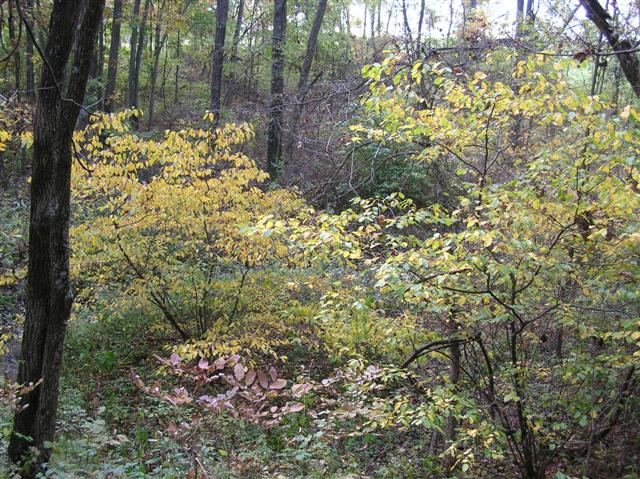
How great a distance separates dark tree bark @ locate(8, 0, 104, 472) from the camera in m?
3.76

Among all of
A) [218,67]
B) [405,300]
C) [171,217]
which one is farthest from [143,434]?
[218,67]

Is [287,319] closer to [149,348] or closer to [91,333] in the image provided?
[149,348]

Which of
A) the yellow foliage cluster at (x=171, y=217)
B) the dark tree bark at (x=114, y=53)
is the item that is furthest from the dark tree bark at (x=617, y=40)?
the dark tree bark at (x=114, y=53)

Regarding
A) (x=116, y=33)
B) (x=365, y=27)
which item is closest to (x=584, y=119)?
(x=116, y=33)

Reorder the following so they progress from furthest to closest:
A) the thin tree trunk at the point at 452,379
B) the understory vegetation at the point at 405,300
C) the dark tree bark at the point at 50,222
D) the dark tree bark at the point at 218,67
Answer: the dark tree bark at the point at 218,67, the thin tree trunk at the point at 452,379, the dark tree bark at the point at 50,222, the understory vegetation at the point at 405,300

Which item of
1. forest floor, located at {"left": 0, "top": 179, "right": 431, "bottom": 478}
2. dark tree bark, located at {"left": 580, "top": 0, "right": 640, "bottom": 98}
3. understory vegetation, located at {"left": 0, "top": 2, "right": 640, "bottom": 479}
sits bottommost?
forest floor, located at {"left": 0, "top": 179, "right": 431, "bottom": 478}

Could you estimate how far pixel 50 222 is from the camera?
12.5ft

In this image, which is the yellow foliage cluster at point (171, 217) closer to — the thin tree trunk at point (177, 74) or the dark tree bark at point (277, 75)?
the dark tree bark at point (277, 75)

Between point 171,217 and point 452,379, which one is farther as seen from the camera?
point 171,217

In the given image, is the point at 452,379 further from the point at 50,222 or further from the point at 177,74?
the point at 177,74

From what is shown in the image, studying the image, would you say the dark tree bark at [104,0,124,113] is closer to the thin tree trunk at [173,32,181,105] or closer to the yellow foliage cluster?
the thin tree trunk at [173,32,181,105]

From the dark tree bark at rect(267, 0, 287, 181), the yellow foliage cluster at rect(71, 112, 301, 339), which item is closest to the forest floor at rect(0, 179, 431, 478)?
the yellow foliage cluster at rect(71, 112, 301, 339)

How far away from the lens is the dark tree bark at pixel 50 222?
148 inches

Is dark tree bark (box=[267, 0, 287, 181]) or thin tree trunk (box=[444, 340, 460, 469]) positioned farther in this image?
dark tree bark (box=[267, 0, 287, 181])
